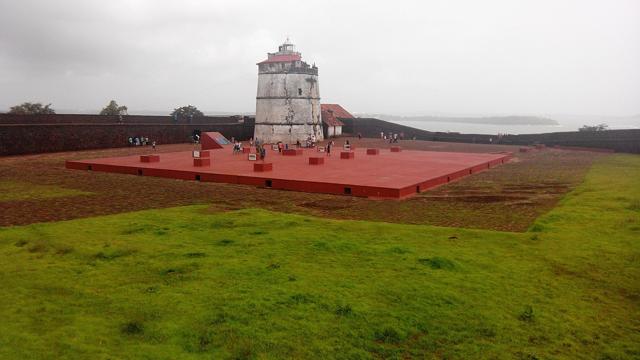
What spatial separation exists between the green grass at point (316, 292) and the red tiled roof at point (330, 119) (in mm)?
33898

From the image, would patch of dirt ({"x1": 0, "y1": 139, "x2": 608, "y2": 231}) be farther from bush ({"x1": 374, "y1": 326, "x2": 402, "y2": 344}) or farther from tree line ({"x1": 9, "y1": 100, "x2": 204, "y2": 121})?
tree line ({"x1": 9, "y1": 100, "x2": 204, "y2": 121})

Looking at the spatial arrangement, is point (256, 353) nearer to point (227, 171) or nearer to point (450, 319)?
point (450, 319)

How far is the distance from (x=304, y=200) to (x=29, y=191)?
6362 mm

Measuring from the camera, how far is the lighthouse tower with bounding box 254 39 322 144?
33.1 meters

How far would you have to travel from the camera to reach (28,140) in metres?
21.6

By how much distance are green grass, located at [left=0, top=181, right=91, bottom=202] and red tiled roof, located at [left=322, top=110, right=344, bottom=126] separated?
29741 millimetres

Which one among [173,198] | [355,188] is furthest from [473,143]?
[173,198]

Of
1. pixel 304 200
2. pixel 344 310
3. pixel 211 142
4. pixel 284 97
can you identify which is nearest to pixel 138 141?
pixel 211 142

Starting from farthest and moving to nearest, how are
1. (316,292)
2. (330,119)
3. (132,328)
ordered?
(330,119), (316,292), (132,328)

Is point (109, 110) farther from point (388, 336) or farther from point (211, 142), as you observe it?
point (388, 336)

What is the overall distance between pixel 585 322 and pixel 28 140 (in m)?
23.0

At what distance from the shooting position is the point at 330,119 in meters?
42.1

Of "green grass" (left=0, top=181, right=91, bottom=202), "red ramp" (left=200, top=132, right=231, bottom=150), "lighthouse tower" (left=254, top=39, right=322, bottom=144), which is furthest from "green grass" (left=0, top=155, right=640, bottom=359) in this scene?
"lighthouse tower" (left=254, top=39, right=322, bottom=144)

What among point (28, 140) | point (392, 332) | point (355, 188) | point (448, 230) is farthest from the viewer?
point (28, 140)
